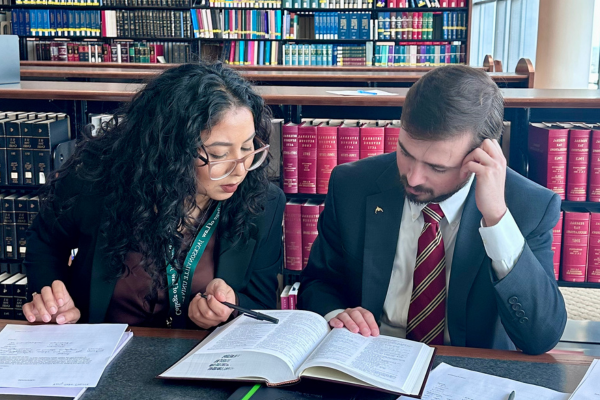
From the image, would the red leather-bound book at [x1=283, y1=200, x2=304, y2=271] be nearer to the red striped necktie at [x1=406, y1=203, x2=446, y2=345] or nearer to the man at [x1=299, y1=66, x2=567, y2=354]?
the man at [x1=299, y1=66, x2=567, y2=354]

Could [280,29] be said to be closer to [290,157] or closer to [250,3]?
[250,3]

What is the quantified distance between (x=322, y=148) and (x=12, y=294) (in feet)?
4.45

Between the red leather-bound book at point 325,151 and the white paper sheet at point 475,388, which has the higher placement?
the red leather-bound book at point 325,151

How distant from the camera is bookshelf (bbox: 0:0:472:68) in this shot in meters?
6.83

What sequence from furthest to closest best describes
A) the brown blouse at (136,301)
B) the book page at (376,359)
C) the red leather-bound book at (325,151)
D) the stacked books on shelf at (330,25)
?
the stacked books on shelf at (330,25) → the red leather-bound book at (325,151) → the brown blouse at (136,301) → the book page at (376,359)

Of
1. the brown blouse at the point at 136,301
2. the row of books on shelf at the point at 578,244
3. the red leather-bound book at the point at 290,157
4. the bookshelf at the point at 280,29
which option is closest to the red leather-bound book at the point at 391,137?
the red leather-bound book at the point at 290,157

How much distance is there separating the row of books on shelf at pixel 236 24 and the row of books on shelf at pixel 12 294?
16.1 feet

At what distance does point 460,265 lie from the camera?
4.53ft

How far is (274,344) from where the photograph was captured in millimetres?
1046

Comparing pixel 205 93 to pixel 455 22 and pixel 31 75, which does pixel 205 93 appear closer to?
pixel 31 75

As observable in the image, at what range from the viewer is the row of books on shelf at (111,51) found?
23.5ft

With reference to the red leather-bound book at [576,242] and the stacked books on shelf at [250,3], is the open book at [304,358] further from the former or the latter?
the stacked books on shelf at [250,3]

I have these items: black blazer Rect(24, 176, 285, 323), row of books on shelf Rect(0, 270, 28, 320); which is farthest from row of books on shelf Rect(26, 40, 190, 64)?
black blazer Rect(24, 176, 285, 323)

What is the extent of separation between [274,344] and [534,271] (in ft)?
1.85
